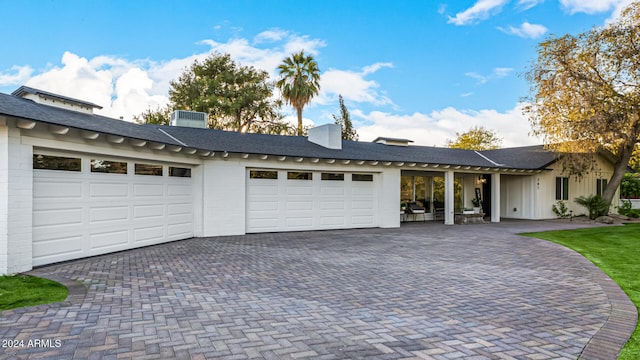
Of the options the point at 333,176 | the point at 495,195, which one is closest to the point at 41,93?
the point at 333,176

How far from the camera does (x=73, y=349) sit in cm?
357

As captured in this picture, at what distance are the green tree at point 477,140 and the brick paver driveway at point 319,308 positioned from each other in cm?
3082

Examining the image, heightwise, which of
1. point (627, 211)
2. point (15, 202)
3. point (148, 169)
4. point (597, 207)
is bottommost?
point (627, 211)

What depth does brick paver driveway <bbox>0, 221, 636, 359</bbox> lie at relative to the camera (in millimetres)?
3688

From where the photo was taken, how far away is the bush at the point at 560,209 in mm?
19781

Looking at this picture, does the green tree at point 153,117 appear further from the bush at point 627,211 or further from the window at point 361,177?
the bush at point 627,211

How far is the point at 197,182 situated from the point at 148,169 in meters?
2.04

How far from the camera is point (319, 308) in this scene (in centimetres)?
495

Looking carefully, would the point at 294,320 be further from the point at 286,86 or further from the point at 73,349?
the point at 286,86

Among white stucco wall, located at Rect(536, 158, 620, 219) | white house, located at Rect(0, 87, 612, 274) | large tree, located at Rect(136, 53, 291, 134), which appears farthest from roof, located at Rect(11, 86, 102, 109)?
large tree, located at Rect(136, 53, 291, 134)

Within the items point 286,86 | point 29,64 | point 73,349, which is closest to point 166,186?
point 73,349

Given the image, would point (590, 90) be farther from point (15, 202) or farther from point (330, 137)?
point (15, 202)

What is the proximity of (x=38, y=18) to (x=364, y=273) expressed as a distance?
594 inches

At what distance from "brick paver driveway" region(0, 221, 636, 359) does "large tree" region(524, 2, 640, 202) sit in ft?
34.6
